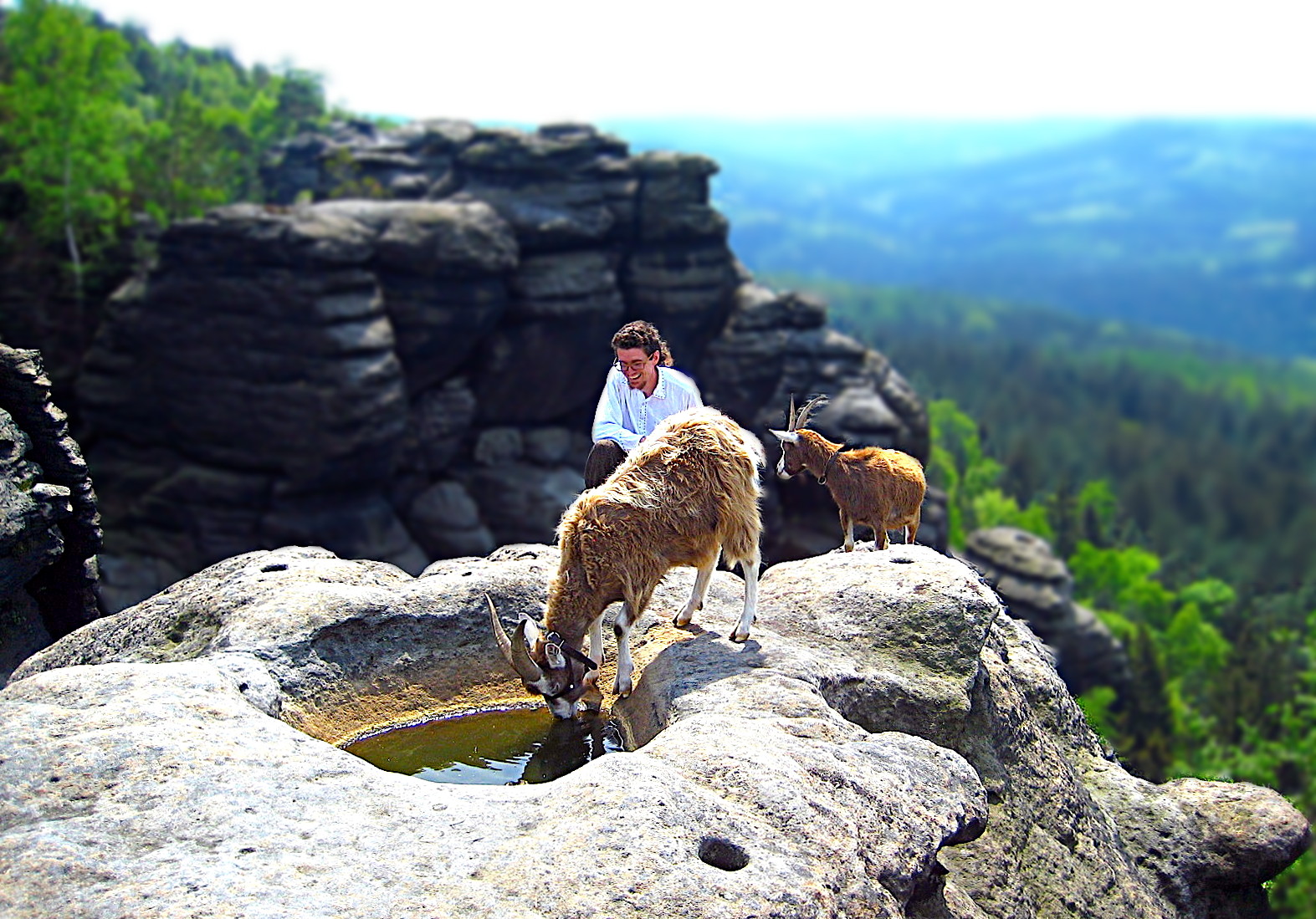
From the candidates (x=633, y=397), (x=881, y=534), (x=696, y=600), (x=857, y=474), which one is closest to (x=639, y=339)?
(x=633, y=397)

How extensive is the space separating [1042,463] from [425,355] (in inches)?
3912

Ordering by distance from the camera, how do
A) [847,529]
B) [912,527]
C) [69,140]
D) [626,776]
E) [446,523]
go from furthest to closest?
[446,523], [69,140], [912,527], [847,529], [626,776]

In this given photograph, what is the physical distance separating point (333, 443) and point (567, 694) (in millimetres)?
37961

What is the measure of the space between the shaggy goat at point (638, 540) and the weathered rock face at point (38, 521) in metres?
5.35

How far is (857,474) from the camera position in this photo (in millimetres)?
12773

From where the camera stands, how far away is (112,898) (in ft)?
22.2

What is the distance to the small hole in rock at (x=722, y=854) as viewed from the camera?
7512mm

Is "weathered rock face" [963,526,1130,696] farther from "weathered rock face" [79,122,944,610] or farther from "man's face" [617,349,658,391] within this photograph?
"man's face" [617,349,658,391]

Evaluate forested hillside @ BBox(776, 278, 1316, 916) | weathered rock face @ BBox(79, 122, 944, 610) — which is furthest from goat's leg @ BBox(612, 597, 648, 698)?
weathered rock face @ BBox(79, 122, 944, 610)

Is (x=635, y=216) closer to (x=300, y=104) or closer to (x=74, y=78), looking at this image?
(x=74, y=78)

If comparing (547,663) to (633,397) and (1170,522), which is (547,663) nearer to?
(633,397)

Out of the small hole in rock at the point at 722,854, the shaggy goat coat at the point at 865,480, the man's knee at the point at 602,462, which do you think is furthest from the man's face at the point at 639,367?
the small hole in rock at the point at 722,854

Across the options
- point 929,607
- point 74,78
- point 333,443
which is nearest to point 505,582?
point 929,607

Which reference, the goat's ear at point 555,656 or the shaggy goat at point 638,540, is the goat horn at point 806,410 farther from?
the goat's ear at point 555,656
